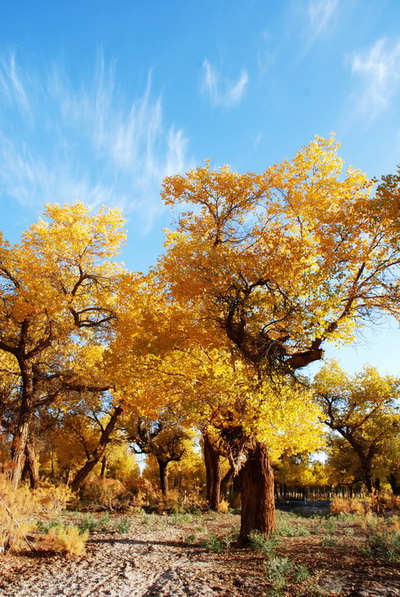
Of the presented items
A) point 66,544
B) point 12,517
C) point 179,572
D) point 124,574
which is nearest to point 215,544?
point 179,572

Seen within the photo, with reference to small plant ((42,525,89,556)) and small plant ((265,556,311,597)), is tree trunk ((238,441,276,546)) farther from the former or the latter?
small plant ((42,525,89,556))

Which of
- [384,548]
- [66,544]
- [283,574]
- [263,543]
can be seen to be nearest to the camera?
[283,574]

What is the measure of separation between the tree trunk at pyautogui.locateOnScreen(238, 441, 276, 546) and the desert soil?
64 centimetres

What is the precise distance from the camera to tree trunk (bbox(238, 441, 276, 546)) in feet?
28.2

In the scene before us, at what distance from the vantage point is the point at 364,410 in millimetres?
23938

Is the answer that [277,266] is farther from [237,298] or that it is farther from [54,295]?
[54,295]

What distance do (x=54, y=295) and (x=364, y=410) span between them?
20.9 m

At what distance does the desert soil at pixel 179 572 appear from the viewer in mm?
5000

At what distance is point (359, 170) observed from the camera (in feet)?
30.0

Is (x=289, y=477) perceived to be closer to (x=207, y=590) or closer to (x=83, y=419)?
(x=83, y=419)

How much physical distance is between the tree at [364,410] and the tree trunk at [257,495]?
50.6 feet

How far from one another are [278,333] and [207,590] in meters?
4.98

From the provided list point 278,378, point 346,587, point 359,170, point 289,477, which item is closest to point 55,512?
point 278,378

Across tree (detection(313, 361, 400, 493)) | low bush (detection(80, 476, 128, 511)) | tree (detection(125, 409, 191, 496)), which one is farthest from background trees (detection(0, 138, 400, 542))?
tree (detection(313, 361, 400, 493))
